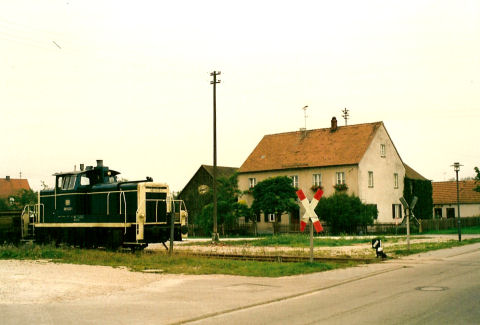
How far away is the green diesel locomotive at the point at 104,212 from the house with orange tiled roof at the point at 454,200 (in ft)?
164

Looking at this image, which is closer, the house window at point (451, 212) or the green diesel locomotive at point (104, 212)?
the green diesel locomotive at point (104, 212)

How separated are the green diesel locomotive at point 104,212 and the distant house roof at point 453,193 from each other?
5039 cm

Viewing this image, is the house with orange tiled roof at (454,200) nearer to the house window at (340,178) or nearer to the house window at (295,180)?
the house window at (340,178)

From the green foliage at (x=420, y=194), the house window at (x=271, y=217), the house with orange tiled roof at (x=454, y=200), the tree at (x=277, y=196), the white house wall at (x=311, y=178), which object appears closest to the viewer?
the tree at (x=277, y=196)

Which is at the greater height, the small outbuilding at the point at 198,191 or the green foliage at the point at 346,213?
the small outbuilding at the point at 198,191

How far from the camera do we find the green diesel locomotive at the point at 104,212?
73.9ft

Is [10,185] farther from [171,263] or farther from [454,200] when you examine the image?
[171,263]

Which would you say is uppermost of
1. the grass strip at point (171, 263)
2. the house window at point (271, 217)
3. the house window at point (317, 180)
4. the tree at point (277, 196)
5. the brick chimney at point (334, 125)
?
the brick chimney at point (334, 125)

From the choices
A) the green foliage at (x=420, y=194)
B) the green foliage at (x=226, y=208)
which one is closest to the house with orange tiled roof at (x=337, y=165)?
the green foliage at (x=420, y=194)

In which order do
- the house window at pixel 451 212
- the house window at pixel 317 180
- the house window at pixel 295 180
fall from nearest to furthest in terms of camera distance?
the house window at pixel 317 180
the house window at pixel 295 180
the house window at pixel 451 212

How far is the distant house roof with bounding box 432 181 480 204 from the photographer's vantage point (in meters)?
64.9

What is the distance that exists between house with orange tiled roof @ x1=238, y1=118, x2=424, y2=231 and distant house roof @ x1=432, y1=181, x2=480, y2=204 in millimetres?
13758

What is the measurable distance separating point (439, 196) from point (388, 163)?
751 inches

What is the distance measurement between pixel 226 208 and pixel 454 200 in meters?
32.9
